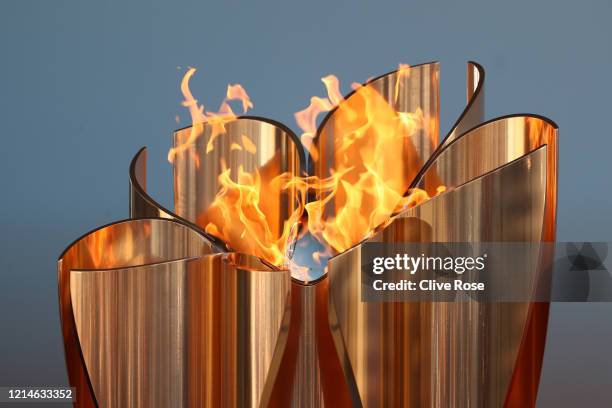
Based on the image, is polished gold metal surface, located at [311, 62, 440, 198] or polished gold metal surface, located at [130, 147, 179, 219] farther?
polished gold metal surface, located at [311, 62, 440, 198]

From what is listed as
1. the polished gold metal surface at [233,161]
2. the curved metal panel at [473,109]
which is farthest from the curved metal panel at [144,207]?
the curved metal panel at [473,109]

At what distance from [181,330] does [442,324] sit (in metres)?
0.62

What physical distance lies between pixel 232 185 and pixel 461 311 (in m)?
0.90

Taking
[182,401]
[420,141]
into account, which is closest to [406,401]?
[182,401]

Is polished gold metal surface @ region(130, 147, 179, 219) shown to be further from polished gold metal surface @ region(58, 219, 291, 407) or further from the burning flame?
polished gold metal surface @ region(58, 219, 291, 407)

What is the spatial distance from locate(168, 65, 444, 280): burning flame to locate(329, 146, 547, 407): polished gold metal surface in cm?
33

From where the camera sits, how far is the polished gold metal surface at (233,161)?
341 cm

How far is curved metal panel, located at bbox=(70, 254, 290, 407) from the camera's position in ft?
9.23

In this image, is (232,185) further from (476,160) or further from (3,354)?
(3,354)

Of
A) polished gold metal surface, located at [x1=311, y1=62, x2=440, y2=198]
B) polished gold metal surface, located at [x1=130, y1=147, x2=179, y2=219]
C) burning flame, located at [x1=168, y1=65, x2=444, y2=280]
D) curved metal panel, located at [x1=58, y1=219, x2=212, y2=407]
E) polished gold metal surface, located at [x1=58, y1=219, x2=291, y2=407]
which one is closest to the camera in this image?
polished gold metal surface, located at [x1=58, y1=219, x2=291, y2=407]

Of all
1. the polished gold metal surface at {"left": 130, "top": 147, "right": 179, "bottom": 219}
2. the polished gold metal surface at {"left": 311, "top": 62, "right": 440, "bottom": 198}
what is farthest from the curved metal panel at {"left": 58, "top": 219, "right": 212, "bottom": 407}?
the polished gold metal surface at {"left": 311, "top": 62, "right": 440, "bottom": 198}

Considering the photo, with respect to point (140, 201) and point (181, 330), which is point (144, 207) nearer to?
point (140, 201)

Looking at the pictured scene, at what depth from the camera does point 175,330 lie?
283 centimetres

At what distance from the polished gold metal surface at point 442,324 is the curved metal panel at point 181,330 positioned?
178 millimetres
